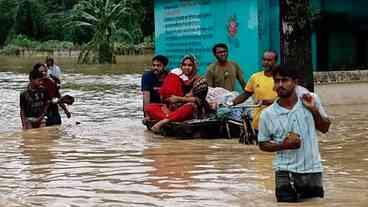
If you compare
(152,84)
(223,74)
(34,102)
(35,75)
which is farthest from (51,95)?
(223,74)

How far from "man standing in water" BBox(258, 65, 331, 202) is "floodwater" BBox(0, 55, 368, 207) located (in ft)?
1.19

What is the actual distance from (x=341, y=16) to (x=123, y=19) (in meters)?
53.2

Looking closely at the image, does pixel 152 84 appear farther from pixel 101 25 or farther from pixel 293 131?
pixel 101 25

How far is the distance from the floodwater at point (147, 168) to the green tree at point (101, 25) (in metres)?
42.9

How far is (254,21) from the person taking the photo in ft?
64.7

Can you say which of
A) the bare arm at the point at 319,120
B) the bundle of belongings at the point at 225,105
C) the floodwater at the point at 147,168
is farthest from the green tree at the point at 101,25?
the bare arm at the point at 319,120

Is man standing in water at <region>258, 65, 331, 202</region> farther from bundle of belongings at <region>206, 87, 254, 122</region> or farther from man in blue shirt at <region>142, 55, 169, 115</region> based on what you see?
man in blue shirt at <region>142, 55, 169, 115</region>

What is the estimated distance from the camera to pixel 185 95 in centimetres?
1375

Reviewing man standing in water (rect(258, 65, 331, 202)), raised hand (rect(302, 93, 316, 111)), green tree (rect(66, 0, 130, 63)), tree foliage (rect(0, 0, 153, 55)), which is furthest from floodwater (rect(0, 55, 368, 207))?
tree foliage (rect(0, 0, 153, 55))

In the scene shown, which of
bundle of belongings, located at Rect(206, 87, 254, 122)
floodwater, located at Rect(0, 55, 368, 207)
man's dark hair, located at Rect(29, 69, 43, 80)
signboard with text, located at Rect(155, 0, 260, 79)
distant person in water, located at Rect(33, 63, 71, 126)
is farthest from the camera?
signboard with text, located at Rect(155, 0, 260, 79)

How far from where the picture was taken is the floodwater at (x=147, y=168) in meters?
8.52

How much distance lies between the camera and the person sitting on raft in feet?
44.4

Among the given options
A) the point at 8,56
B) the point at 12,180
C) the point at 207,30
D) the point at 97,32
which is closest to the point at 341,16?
the point at 207,30

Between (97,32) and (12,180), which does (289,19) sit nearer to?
(12,180)
